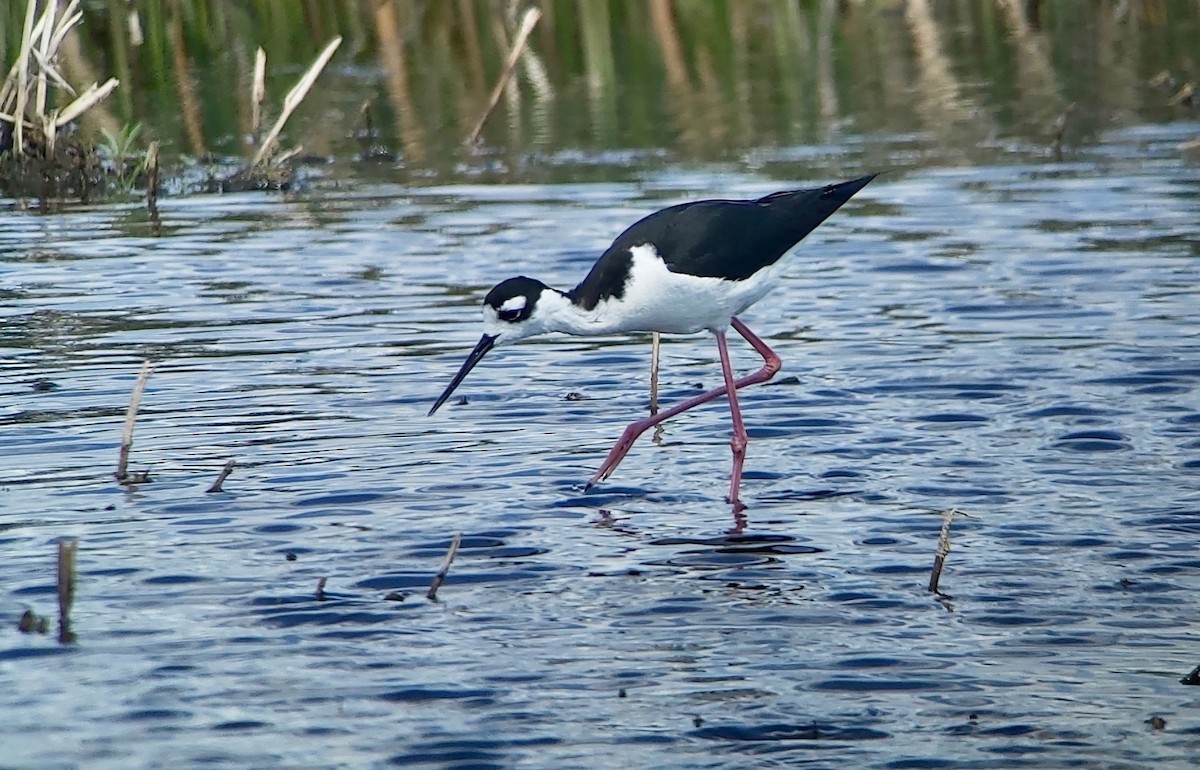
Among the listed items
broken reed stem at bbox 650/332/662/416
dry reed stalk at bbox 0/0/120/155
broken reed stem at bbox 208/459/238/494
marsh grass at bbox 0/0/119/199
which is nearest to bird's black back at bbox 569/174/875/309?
broken reed stem at bbox 650/332/662/416

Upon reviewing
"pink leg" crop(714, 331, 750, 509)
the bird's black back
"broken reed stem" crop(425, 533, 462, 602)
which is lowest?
"pink leg" crop(714, 331, 750, 509)

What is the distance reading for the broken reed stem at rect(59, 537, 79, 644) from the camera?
5.75 metres

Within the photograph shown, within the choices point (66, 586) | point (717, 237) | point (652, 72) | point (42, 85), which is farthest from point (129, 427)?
point (652, 72)

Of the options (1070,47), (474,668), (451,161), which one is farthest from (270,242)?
(1070,47)

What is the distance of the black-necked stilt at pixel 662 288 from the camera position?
7.98 meters

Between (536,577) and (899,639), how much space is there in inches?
52.9

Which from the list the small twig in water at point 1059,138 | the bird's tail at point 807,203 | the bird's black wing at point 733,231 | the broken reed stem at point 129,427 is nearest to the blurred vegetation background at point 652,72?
the small twig in water at point 1059,138

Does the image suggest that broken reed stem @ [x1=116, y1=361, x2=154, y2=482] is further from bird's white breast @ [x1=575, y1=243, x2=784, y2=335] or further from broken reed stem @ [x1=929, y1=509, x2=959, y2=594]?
broken reed stem @ [x1=929, y1=509, x2=959, y2=594]

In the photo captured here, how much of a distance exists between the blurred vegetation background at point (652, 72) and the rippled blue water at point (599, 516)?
3.89 meters

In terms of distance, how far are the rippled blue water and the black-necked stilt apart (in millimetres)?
501

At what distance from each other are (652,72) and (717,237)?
11.7 meters

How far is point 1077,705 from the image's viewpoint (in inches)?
211

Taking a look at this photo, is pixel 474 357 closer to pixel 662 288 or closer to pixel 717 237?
pixel 662 288

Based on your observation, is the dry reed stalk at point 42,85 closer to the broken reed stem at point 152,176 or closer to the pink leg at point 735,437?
the broken reed stem at point 152,176
